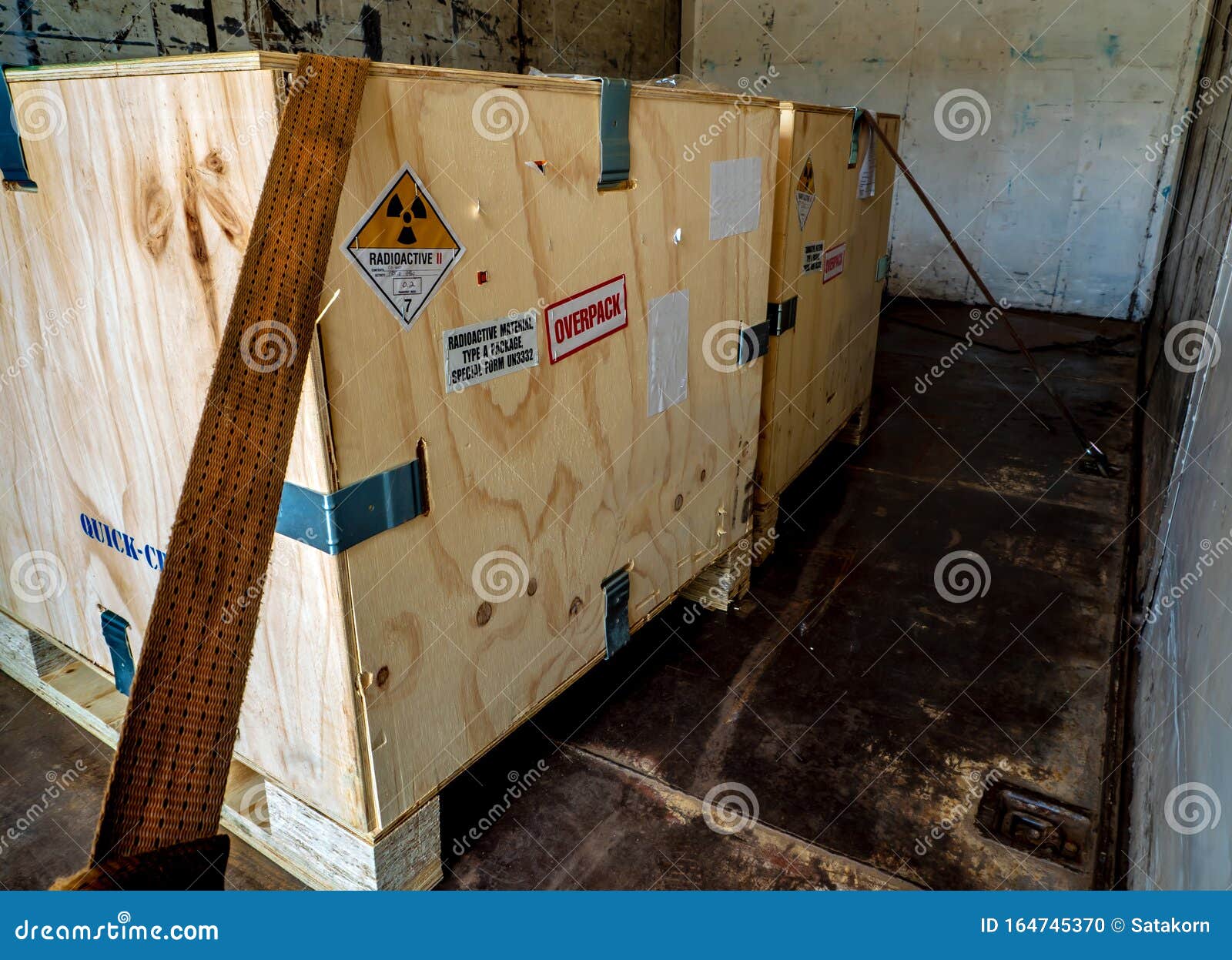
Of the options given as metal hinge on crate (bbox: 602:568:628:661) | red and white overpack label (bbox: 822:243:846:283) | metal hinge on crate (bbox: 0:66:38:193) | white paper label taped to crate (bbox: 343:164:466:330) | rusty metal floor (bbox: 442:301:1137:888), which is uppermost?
metal hinge on crate (bbox: 0:66:38:193)

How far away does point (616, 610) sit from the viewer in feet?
7.29

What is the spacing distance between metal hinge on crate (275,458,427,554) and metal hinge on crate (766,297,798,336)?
1.66 meters

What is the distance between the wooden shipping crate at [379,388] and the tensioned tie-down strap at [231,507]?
0.15 ft

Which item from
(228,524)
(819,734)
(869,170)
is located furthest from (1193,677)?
(869,170)

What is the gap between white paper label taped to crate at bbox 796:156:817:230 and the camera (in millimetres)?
2799

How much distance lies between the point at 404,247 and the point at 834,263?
7.86 feet

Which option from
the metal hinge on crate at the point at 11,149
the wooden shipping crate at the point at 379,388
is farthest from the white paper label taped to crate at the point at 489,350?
the metal hinge on crate at the point at 11,149

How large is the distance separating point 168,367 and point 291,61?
60cm

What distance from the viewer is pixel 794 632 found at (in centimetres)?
285

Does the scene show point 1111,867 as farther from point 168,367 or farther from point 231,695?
point 168,367

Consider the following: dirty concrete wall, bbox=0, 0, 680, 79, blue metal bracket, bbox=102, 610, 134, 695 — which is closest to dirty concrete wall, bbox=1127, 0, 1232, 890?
blue metal bracket, bbox=102, 610, 134, 695

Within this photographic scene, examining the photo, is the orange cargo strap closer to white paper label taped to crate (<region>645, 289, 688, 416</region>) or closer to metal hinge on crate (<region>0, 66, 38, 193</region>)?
metal hinge on crate (<region>0, 66, 38, 193</region>)

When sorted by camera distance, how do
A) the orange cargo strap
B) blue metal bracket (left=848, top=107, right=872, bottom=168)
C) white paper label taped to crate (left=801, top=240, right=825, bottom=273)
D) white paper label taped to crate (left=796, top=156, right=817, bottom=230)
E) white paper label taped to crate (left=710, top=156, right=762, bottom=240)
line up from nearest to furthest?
the orange cargo strap
white paper label taped to crate (left=710, top=156, right=762, bottom=240)
white paper label taped to crate (left=796, top=156, right=817, bottom=230)
white paper label taped to crate (left=801, top=240, right=825, bottom=273)
blue metal bracket (left=848, top=107, right=872, bottom=168)

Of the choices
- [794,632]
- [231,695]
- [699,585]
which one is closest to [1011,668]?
[794,632]
